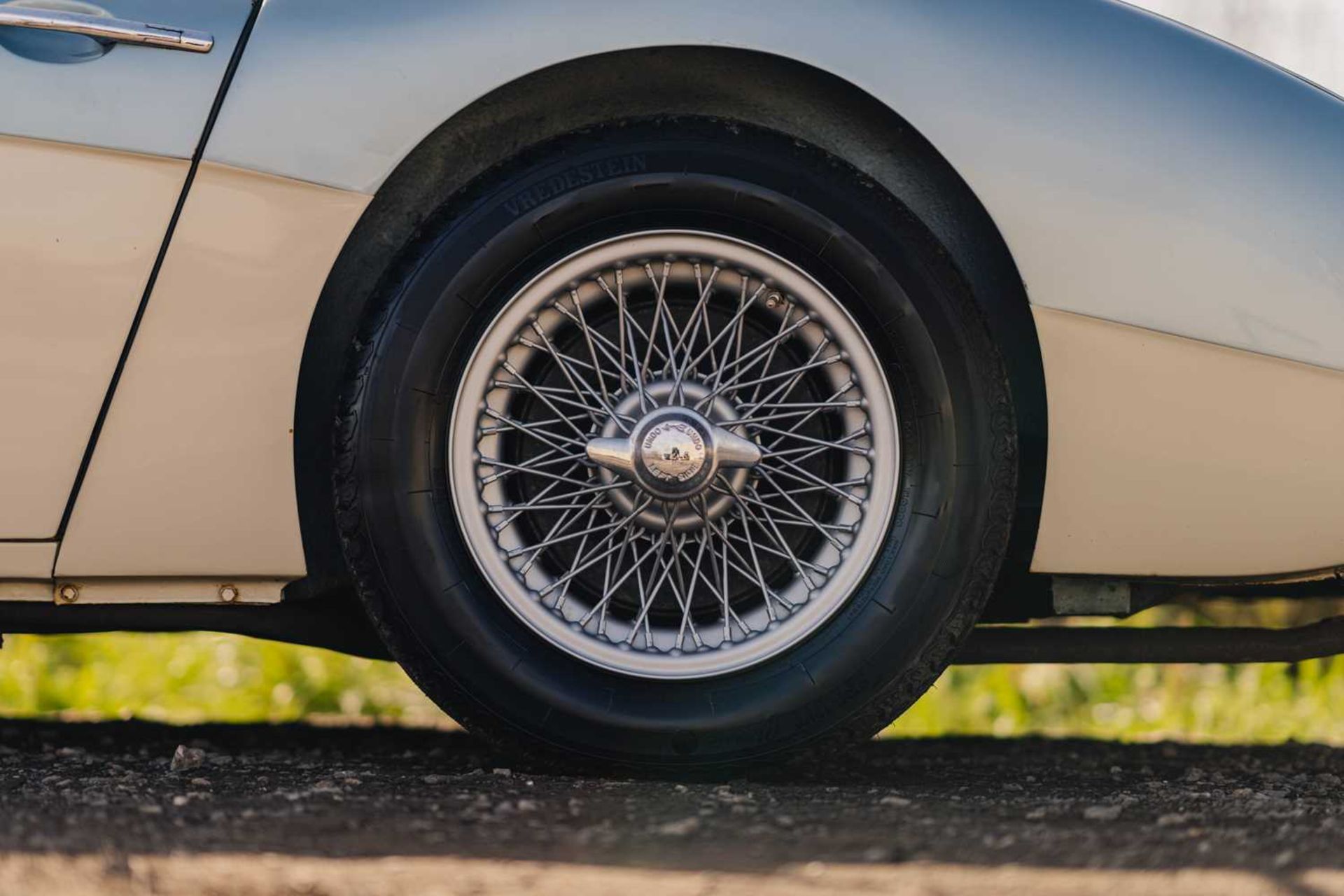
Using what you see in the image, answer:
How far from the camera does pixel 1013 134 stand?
6.37 feet

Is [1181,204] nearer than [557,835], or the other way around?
[557,835]

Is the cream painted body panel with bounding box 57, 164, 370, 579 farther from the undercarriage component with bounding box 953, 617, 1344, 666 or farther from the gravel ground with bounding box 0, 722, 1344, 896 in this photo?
the undercarriage component with bounding box 953, 617, 1344, 666

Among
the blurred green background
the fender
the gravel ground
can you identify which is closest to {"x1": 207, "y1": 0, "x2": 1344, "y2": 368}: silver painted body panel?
the fender

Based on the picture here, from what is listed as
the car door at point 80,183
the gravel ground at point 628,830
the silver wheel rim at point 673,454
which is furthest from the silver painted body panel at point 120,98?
the gravel ground at point 628,830

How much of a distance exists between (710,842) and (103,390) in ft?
3.69

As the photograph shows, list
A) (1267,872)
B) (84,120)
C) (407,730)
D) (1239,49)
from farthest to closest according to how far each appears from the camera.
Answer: (407,730) → (1239,49) → (84,120) → (1267,872)

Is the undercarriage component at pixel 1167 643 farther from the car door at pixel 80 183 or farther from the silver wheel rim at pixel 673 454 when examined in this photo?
the car door at pixel 80 183

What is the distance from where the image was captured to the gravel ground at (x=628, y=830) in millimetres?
1446

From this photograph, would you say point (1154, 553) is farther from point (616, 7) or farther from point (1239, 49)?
point (616, 7)

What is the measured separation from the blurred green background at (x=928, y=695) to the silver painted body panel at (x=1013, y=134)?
83.5 inches

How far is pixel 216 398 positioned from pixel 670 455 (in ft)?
2.28

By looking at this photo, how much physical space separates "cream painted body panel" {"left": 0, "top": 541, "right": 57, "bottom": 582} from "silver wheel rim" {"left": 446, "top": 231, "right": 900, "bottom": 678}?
63 centimetres

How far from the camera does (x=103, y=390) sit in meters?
1.93

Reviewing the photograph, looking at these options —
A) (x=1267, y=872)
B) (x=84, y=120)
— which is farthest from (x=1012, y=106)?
(x=84, y=120)
